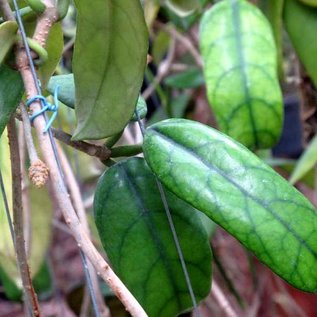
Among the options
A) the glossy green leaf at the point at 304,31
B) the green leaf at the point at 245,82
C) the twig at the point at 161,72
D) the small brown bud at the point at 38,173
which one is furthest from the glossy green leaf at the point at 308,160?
the small brown bud at the point at 38,173

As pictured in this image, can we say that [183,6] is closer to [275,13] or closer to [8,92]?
[275,13]

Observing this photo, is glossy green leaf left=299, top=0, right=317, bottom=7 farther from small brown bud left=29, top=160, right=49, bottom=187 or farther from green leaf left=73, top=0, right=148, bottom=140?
small brown bud left=29, top=160, right=49, bottom=187

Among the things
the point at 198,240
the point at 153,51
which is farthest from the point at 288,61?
the point at 198,240

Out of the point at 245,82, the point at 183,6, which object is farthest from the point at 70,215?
the point at 183,6

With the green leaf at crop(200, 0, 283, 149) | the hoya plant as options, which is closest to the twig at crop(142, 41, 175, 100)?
the green leaf at crop(200, 0, 283, 149)

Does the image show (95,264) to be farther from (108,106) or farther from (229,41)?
(229,41)
